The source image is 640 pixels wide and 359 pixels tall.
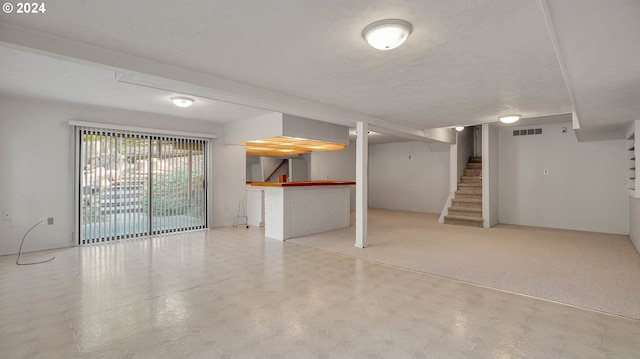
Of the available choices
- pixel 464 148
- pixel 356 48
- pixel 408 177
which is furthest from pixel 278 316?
pixel 408 177

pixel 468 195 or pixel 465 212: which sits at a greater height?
pixel 468 195

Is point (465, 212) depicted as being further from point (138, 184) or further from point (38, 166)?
point (38, 166)

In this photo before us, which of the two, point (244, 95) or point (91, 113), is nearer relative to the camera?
point (244, 95)

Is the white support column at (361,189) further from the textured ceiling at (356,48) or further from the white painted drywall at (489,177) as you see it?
the white painted drywall at (489,177)

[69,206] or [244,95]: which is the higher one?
[244,95]

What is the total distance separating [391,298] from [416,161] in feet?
27.4

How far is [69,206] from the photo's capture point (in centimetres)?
543

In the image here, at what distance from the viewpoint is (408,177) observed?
36.0 ft

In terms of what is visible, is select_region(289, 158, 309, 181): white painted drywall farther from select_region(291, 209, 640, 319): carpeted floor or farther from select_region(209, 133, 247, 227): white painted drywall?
select_region(291, 209, 640, 319): carpeted floor

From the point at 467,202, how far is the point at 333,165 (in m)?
4.46

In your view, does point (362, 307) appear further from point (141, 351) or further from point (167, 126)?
point (167, 126)

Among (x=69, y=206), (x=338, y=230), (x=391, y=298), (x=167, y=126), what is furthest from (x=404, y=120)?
(x=69, y=206)

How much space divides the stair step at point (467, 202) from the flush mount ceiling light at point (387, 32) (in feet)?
23.7

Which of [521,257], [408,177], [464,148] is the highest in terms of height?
[464,148]
